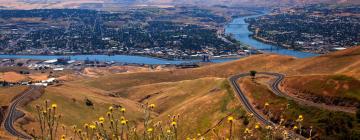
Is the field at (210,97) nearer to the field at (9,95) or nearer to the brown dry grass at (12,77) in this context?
the field at (9,95)

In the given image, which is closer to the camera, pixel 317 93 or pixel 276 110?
pixel 276 110

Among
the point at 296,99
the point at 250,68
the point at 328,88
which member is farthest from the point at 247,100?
the point at 250,68

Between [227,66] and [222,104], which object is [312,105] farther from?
[227,66]

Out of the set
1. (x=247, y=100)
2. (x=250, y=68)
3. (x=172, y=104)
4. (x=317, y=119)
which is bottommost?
(x=172, y=104)

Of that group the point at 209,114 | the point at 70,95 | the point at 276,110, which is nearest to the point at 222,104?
the point at 209,114

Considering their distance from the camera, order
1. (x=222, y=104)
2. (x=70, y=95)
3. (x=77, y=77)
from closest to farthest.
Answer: (x=222, y=104) < (x=70, y=95) < (x=77, y=77)

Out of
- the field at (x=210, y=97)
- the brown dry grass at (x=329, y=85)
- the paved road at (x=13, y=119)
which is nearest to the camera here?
the field at (x=210, y=97)

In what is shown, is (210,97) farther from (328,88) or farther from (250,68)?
(250,68)

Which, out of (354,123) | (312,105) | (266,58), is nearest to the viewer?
(354,123)

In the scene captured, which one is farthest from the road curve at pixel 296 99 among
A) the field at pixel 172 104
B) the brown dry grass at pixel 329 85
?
the field at pixel 172 104

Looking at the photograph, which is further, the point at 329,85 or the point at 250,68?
the point at 250,68

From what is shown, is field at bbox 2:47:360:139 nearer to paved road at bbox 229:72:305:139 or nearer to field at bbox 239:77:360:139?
field at bbox 239:77:360:139
